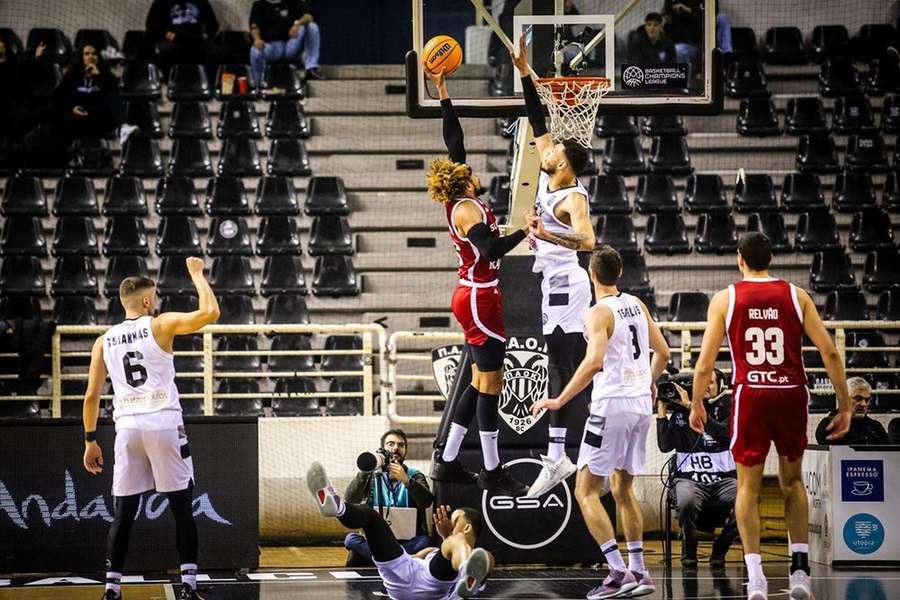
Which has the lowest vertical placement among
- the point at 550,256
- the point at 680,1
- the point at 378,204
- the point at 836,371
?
the point at 836,371

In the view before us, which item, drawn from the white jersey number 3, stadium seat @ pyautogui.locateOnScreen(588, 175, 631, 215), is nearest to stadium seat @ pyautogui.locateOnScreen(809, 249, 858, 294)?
stadium seat @ pyautogui.locateOnScreen(588, 175, 631, 215)

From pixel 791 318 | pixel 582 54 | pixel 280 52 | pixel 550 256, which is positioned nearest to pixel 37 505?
pixel 550 256

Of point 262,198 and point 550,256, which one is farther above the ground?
point 262,198

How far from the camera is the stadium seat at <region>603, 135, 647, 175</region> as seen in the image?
16.1 metres

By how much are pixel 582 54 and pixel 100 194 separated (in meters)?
8.15

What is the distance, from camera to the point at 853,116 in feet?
55.3

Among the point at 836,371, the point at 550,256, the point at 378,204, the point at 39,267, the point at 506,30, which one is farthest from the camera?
the point at 378,204

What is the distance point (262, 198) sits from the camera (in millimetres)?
15750

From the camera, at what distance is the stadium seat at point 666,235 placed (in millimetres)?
15578

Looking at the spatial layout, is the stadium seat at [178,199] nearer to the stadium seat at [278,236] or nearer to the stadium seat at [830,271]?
the stadium seat at [278,236]

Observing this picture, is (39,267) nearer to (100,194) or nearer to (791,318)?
(100,194)

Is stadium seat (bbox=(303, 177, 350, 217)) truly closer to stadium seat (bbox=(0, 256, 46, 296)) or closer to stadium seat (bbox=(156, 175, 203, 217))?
stadium seat (bbox=(156, 175, 203, 217))

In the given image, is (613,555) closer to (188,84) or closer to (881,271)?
(881,271)

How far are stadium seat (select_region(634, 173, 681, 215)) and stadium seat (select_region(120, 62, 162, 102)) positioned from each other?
19.5 feet
